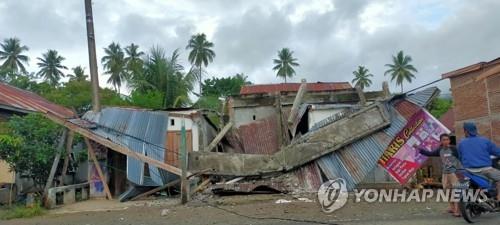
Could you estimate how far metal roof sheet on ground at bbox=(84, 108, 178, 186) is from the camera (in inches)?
543

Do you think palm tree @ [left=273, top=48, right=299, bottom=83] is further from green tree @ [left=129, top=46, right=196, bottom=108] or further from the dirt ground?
the dirt ground

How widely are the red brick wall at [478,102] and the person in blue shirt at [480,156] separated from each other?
20.0 feet

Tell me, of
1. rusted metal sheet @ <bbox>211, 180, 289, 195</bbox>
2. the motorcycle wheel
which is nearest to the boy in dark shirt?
the motorcycle wheel

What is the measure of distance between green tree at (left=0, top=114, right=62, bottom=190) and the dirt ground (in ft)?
5.81

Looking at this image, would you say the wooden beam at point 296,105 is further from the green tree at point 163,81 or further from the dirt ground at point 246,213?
the green tree at point 163,81

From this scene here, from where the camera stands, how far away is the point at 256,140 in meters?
15.1

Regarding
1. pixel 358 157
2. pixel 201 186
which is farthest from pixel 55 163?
pixel 358 157

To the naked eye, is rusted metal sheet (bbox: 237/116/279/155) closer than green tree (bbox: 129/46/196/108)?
Yes

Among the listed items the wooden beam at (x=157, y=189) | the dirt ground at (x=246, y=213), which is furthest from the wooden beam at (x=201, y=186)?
the wooden beam at (x=157, y=189)

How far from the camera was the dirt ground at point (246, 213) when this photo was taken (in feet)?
26.5

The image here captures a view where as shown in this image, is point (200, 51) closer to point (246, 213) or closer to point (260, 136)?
point (260, 136)

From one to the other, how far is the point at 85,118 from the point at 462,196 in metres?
12.7

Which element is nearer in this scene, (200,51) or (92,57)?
(92,57)

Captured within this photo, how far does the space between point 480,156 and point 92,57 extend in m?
15.9
